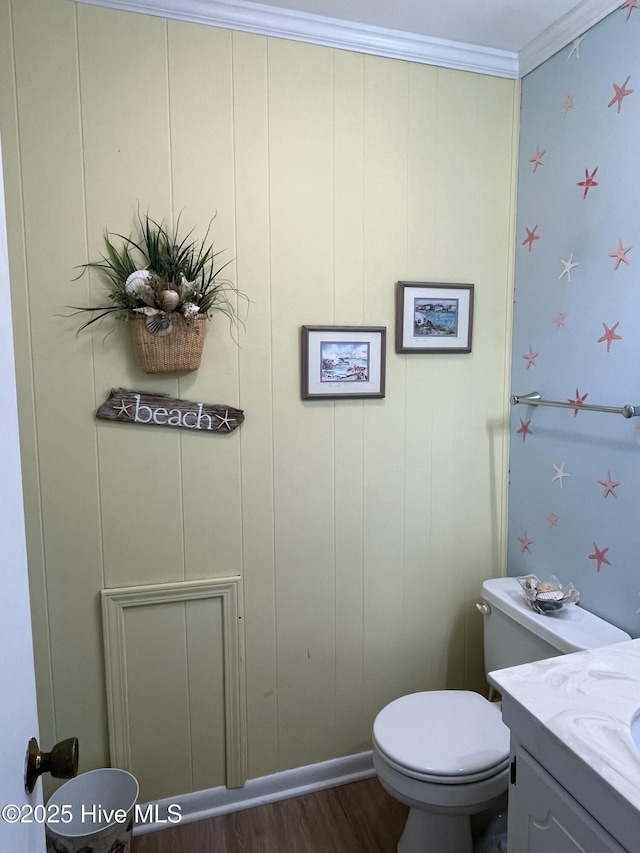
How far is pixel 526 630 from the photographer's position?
5.40 feet

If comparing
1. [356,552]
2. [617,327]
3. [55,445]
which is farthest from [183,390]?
[617,327]

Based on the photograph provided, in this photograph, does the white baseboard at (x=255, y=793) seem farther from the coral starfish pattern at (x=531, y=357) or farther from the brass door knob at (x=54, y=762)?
the coral starfish pattern at (x=531, y=357)

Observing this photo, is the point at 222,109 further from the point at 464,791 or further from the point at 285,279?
the point at 464,791

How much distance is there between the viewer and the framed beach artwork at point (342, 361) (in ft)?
5.66

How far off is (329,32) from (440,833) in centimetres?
229

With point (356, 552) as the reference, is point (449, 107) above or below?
above

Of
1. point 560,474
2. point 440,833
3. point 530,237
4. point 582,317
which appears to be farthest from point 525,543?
point 530,237

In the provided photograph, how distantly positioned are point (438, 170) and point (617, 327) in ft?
2.50

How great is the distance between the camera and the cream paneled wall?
1494 mm

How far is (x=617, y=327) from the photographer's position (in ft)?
4.98

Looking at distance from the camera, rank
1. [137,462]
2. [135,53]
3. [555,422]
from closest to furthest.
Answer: [135,53]
[137,462]
[555,422]

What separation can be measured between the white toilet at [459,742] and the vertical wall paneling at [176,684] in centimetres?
52

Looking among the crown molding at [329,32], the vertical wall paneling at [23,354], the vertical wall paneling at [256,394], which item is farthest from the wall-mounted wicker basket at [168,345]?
the crown molding at [329,32]

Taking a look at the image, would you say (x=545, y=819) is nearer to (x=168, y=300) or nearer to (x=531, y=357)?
(x=531, y=357)
